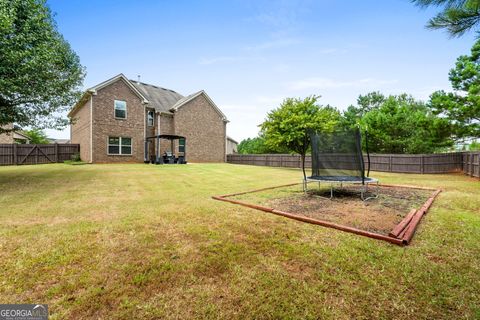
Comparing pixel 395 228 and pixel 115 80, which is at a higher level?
pixel 115 80

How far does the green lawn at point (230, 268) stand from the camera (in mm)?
1819

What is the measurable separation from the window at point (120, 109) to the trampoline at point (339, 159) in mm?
16991

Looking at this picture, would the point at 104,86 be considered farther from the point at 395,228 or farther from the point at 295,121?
the point at 395,228

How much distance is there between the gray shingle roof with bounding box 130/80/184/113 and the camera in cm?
2094

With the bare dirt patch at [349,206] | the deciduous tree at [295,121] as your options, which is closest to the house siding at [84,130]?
the deciduous tree at [295,121]

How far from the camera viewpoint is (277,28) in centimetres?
1242

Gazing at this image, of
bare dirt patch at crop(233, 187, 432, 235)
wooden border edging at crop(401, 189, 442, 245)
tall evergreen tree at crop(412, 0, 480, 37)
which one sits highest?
tall evergreen tree at crop(412, 0, 480, 37)

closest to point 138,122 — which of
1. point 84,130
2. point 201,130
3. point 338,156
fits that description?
point 84,130

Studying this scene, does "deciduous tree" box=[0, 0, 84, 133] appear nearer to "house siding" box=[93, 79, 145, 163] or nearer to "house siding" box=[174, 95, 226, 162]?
"house siding" box=[93, 79, 145, 163]

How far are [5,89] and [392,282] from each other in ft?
34.8

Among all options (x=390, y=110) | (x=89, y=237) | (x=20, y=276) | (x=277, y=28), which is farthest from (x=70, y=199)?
(x=390, y=110)

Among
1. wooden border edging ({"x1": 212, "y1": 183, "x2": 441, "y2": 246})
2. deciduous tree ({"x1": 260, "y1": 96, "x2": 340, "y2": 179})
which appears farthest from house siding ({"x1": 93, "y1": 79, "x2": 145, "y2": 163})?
wooden border edging ({"x1": 212, "y1": 183, "x2": 441, "y2": 246})

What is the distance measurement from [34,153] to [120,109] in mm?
8143

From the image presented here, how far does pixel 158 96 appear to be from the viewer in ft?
74.3
